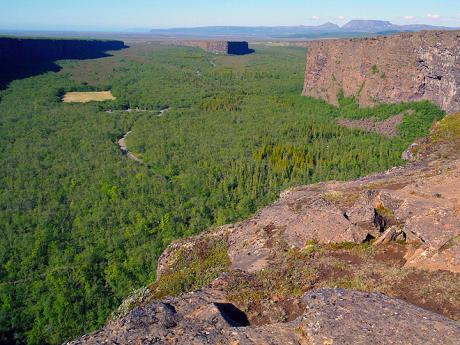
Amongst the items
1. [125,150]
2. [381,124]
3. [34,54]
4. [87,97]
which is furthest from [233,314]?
[34,54]

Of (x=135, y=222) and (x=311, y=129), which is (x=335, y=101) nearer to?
(x=311, y=129)

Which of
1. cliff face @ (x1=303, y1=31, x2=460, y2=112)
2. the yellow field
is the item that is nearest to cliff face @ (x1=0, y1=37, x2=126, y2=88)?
the yellow field

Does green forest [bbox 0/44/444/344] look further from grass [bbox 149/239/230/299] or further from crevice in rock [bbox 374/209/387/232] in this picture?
crevice in rock [bbox 374/209/387/232]

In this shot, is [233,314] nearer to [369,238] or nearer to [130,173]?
[369,238]

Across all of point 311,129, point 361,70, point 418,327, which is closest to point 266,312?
point 418,327

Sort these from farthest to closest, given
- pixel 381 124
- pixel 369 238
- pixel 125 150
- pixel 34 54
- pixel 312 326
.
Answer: pixel 34 54, pixel 381 124, pixel 125 150, pixel 369 238, pixel 312 326

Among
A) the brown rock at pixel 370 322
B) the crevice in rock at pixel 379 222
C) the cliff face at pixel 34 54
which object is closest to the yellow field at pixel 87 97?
the cliff face at pixel 34 54
